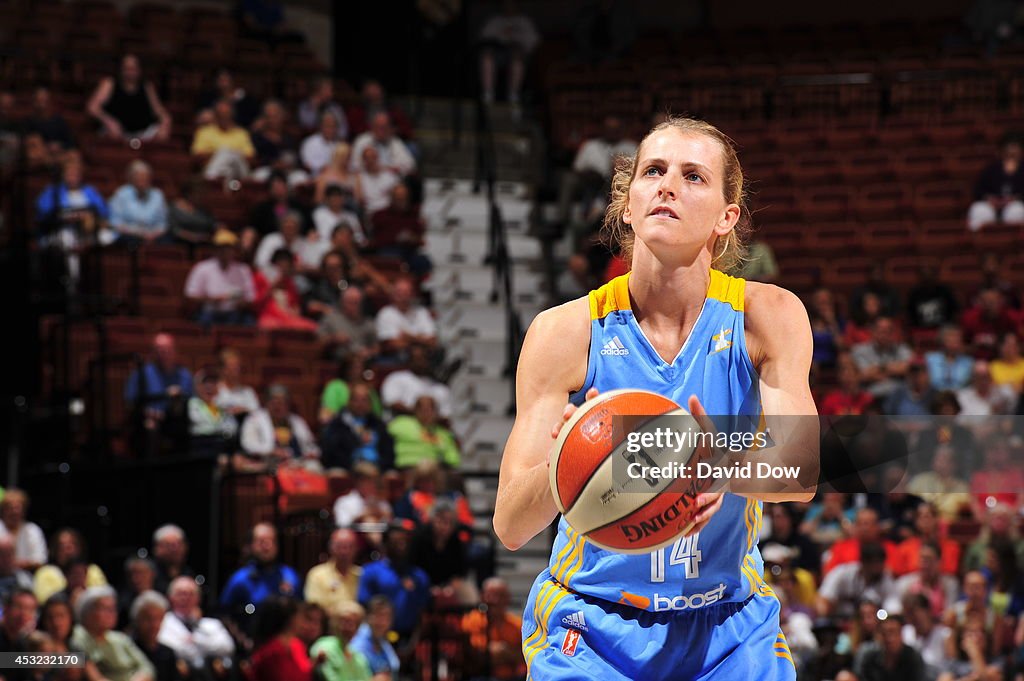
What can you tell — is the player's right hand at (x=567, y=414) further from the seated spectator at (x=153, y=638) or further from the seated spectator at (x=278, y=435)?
the seated spectator at (x=278, y=435)

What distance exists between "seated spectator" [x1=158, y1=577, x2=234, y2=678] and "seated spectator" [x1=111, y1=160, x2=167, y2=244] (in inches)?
175

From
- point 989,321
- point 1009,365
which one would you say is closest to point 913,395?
point 1009,365

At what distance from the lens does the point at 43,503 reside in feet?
37.8

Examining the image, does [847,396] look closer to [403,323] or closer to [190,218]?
[403,323]

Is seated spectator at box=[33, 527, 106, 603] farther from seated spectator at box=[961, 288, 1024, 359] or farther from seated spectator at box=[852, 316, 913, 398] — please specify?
seated spectator at box=[961, 288, 1024, 359]

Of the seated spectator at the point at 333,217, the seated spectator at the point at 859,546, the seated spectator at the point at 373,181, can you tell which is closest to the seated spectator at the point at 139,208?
the seated spectator at the point at 333,217

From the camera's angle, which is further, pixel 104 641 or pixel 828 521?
pixel 828 521

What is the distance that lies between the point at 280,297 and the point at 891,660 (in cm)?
621

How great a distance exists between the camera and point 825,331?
46.7ft

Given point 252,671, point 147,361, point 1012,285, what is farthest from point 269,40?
point 252,671

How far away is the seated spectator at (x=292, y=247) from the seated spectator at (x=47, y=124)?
1980mm

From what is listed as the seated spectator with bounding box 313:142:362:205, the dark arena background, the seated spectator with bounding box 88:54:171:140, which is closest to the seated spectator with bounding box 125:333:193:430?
the dark arena background

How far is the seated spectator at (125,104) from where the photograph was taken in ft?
48.9

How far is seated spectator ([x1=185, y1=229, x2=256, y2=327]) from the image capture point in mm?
13055
